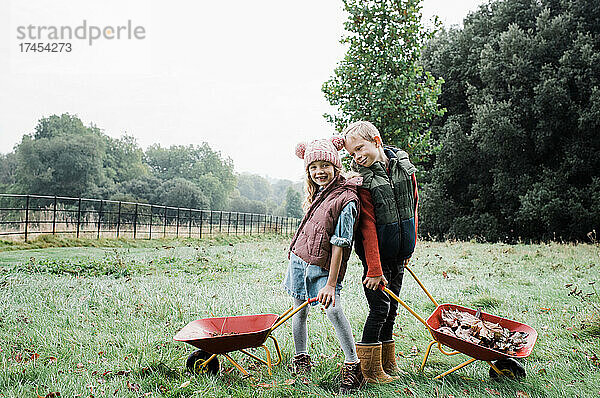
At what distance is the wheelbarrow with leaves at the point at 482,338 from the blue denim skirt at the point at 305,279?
417mm

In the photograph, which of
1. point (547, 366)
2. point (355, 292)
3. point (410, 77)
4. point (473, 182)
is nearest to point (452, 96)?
point (473, 182)

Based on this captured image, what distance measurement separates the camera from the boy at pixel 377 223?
3.28 m

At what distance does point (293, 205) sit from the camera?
187 ft

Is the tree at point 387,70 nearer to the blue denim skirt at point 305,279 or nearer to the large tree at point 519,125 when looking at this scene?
the large tree at point 519,125

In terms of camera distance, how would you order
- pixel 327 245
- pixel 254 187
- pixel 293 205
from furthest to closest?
pixel 254 187
pixel 293 205
pixel 327 245

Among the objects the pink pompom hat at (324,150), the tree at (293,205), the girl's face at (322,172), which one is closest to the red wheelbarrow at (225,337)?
the girl's face at (322,172)

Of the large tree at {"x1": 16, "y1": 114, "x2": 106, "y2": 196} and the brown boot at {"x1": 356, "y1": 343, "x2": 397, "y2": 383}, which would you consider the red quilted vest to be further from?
the large tree at {"x1": 16, "y1": 114, "x2": 106, "y2": 196}

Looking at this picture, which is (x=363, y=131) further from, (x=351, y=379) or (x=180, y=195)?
(x=180, y=195)

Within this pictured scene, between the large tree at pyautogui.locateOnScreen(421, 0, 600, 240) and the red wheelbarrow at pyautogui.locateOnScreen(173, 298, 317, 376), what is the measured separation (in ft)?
52.3

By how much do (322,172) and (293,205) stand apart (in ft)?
176

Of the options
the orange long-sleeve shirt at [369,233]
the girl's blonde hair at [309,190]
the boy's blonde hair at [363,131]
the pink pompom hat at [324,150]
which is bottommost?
the orange long-sleeve shirt at [369,233]

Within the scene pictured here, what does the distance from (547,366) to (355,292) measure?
10.3 feet

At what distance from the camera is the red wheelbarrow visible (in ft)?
10.2

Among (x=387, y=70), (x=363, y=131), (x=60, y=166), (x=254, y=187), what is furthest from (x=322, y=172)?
(x=254, y=187)
